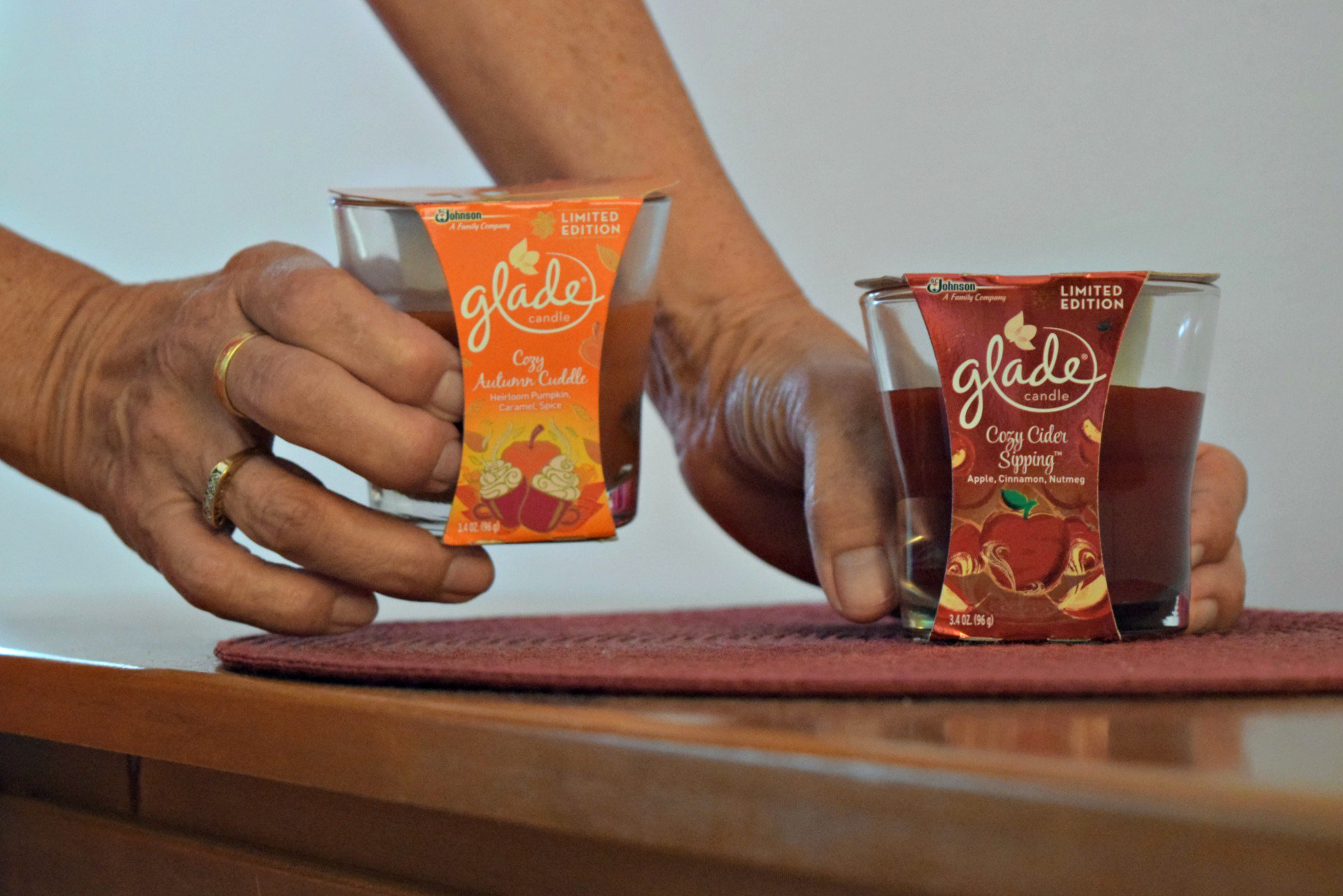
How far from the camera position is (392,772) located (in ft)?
1.18

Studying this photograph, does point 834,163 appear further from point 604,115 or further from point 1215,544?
point 1215,544

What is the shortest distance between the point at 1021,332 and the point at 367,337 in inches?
10.3

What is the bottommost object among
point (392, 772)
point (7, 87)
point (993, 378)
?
point (392, 772)

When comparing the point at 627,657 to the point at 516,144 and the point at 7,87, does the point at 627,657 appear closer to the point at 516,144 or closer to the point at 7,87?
the point at 516,144

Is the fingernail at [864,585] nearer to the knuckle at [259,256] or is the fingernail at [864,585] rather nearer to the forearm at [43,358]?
the knuckle at [259,256]

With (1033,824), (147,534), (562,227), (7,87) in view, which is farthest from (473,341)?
(7,87)

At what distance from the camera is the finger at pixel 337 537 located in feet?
1.84

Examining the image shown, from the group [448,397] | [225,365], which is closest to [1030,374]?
[448,397]

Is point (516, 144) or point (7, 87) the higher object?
point (7, 87)

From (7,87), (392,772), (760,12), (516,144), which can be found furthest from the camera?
(7,87)

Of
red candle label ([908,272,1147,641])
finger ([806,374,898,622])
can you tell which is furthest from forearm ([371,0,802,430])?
red candle label ([908,272,1147,641])

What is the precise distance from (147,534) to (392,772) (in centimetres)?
31

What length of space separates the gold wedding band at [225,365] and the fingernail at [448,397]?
0.31 ft

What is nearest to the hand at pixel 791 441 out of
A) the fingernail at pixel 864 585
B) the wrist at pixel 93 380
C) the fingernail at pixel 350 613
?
the fingernail at pixel 864 585
